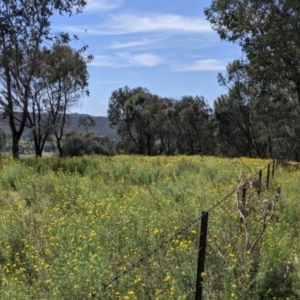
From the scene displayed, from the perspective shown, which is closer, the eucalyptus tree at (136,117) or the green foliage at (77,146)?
the green foliage at (77,146)

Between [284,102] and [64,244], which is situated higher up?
[284,102]

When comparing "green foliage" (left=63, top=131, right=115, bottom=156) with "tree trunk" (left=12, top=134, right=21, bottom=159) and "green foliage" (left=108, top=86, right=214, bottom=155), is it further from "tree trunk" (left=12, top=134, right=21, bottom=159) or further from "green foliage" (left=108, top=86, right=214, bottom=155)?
"tree trunk" (left=12, top=134, right=21, bottom=159)

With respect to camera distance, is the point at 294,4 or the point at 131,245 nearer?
the point at 131,245

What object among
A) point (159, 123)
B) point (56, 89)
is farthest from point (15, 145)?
point (159, 123)

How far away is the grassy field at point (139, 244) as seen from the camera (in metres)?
4.43

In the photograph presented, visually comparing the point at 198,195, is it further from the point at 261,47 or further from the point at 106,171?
the point at 261,47

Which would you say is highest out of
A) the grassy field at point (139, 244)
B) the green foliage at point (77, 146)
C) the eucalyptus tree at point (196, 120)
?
the eucalyptus tree at point (196, 120)

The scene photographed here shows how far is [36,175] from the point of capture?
1259cm

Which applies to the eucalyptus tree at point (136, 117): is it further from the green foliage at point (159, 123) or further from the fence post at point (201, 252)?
the fence post at point (201, 252)

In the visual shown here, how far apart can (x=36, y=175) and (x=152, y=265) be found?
8520mm

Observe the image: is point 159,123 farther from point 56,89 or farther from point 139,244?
point 139,244

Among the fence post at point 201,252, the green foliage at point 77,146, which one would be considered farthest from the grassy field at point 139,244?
the green foliage at point 77,146

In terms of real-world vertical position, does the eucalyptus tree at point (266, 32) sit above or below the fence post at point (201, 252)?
above

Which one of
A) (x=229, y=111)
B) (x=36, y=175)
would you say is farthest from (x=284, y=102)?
(x=36, y=175)
